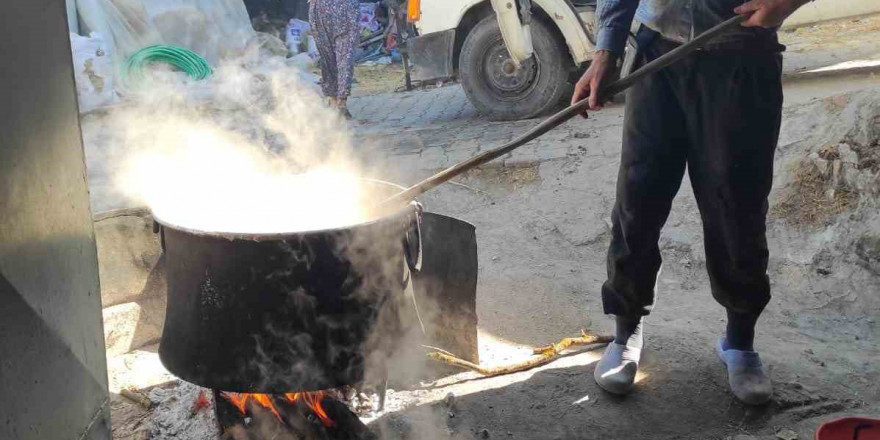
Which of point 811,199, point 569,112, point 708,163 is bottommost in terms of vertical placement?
point 811,199

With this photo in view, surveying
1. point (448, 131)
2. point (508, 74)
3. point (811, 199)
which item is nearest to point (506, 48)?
point (508, 74)

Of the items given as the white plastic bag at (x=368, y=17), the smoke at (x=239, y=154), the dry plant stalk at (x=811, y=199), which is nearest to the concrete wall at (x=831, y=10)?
the dry plant stalk at (x=811, y=199)

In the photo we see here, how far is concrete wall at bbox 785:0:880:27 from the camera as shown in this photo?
7.93m

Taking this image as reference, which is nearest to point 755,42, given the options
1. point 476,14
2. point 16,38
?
point 16,38

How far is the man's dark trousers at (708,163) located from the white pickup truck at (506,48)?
4.62 meters

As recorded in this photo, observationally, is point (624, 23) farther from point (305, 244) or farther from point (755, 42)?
point (305, 244)

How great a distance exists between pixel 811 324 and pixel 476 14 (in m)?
5.23

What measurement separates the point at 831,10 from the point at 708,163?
6.45m

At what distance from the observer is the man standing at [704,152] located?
8.62ft

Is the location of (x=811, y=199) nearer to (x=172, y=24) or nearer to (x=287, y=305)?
(x=287, y=305)

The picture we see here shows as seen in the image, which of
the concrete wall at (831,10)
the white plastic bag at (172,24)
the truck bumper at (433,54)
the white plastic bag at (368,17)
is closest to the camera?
the concrete wall at (831,10)

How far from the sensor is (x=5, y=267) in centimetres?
157

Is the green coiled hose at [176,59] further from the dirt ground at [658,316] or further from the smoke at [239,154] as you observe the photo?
the dirt ground at [658,316]

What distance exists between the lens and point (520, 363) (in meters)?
3.38
